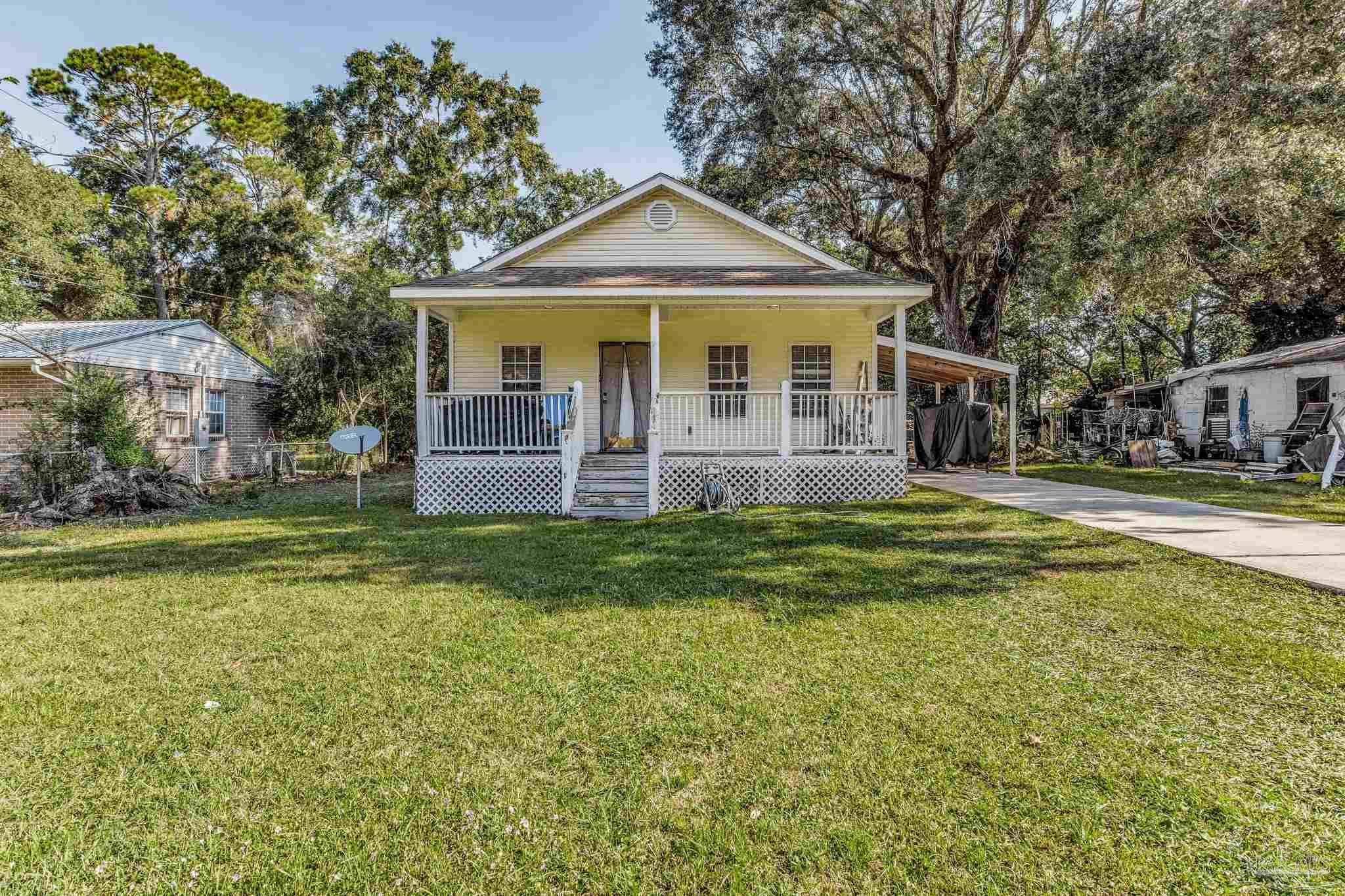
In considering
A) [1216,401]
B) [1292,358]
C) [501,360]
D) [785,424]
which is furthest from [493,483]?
[1216,401]

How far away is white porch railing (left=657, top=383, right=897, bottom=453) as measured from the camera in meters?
10.0

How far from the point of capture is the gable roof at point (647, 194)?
11.8m

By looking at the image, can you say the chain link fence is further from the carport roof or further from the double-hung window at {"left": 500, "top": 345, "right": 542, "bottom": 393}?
the carport roof

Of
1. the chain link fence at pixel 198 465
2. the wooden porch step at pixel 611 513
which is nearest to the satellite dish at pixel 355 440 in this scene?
the chain link fence at pixel 198 465

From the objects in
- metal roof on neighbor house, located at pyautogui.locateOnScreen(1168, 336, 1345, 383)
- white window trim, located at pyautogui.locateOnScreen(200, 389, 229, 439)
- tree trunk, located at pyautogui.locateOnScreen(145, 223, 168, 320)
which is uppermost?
tree trunk, located at pyautogui.locateOnScreen(145, 223, 168, 320)

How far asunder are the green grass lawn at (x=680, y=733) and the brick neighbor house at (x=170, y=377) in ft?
34.5

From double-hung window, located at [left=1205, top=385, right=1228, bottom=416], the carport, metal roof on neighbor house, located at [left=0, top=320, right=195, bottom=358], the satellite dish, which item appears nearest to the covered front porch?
the carport

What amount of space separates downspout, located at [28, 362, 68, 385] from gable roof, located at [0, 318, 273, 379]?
11 centimetres

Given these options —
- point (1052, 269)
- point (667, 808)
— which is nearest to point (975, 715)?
point (667, 808)

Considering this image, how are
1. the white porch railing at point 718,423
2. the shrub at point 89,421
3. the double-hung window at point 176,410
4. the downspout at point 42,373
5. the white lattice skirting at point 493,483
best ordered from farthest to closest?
the double-hung window at point 176,410, the downspout at point 42,373, the shrub at point 89,421, the white porch railing at point 718,423, the white lattice skirting at point 493,483

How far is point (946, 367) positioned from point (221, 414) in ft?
60.5

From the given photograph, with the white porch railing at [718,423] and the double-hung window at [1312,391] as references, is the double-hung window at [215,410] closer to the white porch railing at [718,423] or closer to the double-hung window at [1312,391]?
the white porch railing at [718,423]

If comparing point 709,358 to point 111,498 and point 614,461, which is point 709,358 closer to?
point 614,461

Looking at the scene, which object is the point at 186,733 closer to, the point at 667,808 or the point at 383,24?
the point at 667,808
